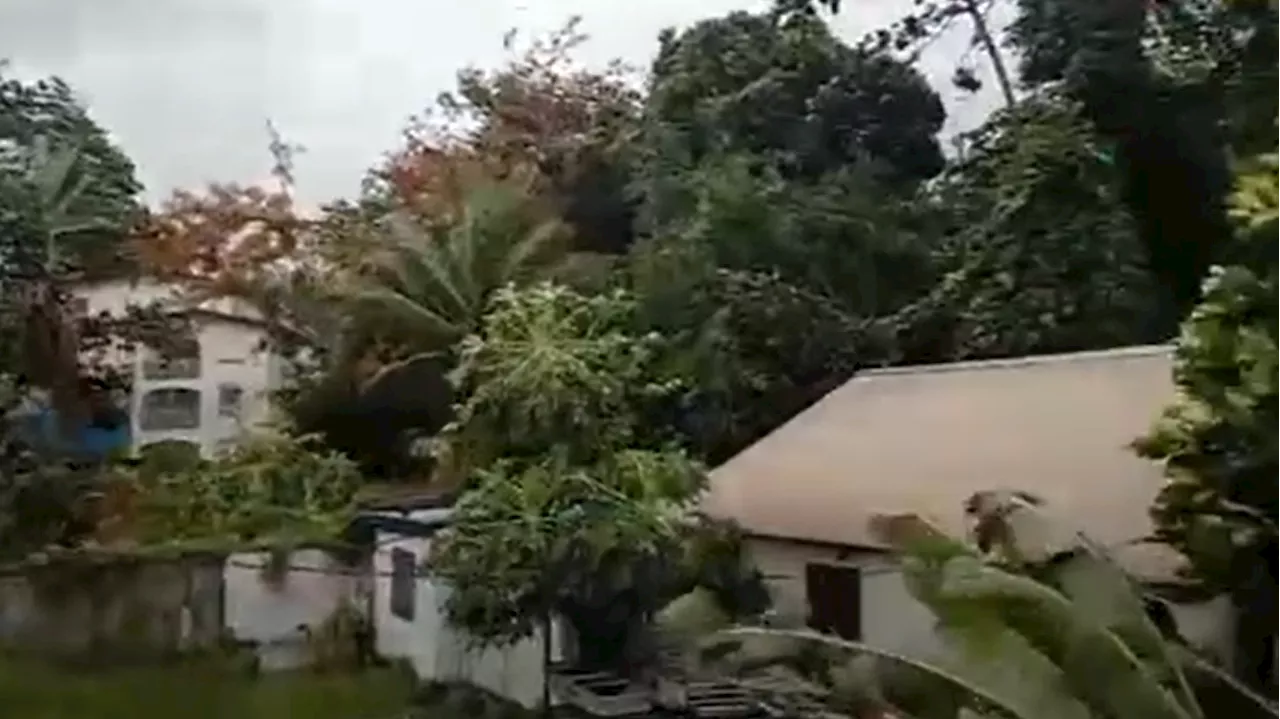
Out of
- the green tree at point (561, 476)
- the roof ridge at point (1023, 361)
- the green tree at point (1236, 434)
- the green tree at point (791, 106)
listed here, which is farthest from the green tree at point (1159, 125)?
the green tree at point (561, 476)

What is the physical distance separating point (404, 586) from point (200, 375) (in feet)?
Answer: 2.11

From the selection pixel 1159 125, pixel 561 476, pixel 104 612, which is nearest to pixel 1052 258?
pixel 1159 125

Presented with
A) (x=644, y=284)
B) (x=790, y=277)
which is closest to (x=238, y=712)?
(x=644, y=284)

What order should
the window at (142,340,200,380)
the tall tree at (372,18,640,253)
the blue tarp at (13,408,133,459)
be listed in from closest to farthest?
the blue tarp at (13,408,133,459), the window at (142,340,200,380), the tall tree at (372,18,640,253)

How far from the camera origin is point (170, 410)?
3.37 meters

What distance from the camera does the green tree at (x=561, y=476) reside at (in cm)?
303

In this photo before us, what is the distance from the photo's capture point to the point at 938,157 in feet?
11.0

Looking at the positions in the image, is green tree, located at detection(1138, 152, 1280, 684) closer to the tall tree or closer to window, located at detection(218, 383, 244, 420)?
the tall tree

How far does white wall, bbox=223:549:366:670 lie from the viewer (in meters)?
3.24

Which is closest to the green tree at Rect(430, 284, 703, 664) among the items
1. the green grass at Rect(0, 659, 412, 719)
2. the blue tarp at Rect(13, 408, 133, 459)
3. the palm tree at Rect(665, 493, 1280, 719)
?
the green grass at Rect(0, 659, 412, 719)

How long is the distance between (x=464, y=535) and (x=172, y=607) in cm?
63

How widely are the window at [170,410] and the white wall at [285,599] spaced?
30 centimetres

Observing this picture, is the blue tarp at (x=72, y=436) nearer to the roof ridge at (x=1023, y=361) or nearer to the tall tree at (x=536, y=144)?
the tall tree at (x=536, y=144)

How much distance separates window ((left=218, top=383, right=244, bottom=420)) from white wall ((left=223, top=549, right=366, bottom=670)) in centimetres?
30
